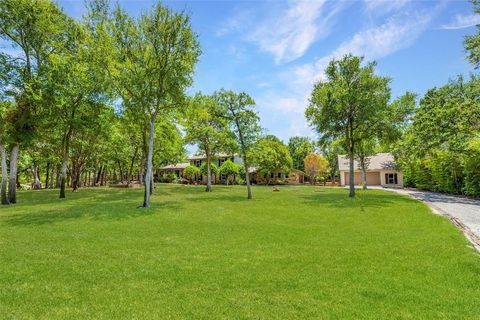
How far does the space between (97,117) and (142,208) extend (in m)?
11.8

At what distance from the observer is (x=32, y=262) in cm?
644

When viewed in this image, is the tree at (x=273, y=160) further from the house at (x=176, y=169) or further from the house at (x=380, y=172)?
the house at (x=176, y=169)

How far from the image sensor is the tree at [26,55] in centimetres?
1841

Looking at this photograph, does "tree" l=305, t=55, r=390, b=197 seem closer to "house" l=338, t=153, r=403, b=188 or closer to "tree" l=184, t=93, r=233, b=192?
"tree" l=184, t=93, r=233, b=192

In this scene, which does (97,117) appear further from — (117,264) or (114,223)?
(117,264)

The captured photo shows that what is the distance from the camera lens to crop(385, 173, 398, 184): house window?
1866 inches

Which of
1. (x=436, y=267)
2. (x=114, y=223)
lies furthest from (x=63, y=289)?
(x=436, y=267)

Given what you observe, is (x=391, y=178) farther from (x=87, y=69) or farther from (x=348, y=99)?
(x=87, y=69)

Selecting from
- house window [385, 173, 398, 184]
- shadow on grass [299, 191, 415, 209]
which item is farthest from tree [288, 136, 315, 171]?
shadow on grass [299, 191, 415, 209]

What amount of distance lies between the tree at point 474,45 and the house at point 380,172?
27.3 m

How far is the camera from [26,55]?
63.7 ft

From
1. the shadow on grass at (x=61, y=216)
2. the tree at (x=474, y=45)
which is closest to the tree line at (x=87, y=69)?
the shadow on grass at (x=61, y=216)

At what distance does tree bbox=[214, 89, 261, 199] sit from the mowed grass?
14771mm

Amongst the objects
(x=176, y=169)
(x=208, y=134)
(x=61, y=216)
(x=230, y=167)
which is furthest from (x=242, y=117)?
(x=176, y=169)
